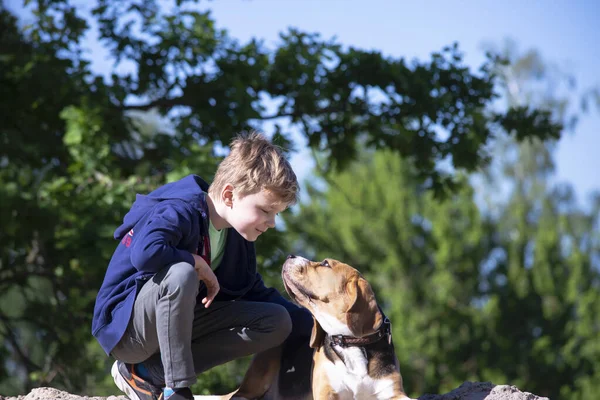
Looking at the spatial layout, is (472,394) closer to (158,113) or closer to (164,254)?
(164,254)

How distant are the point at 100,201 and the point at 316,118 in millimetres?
2360

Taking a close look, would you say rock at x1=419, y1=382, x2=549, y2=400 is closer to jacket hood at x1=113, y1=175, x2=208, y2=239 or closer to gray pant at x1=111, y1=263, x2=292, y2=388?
gray pant at x1=111, y1=263, x2=292, y2=388

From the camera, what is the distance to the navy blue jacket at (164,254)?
3.50 metres

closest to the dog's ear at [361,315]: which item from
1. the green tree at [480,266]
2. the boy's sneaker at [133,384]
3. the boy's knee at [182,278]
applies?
the boy's knee at [182,278]

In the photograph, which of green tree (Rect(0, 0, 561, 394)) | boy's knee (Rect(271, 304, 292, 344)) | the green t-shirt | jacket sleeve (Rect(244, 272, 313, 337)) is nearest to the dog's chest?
boy's knee (Rect(271, 304, 292, 344))

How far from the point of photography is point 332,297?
393cm

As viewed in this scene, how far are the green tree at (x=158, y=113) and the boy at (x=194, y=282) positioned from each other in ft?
9.68

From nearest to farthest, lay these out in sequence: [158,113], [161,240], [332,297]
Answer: [161,240] < [332,297] < [158,113]

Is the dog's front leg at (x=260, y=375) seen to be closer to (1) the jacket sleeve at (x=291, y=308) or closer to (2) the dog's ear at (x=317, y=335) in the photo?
(1) the jacket sleeve at (x=291, y=308)

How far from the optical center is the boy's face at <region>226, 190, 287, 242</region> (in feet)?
12.5

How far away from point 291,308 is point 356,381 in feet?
2.28

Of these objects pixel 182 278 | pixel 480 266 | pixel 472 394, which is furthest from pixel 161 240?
pixel 480 266

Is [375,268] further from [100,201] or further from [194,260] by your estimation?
[194,260]

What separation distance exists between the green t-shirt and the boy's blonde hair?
188mm
